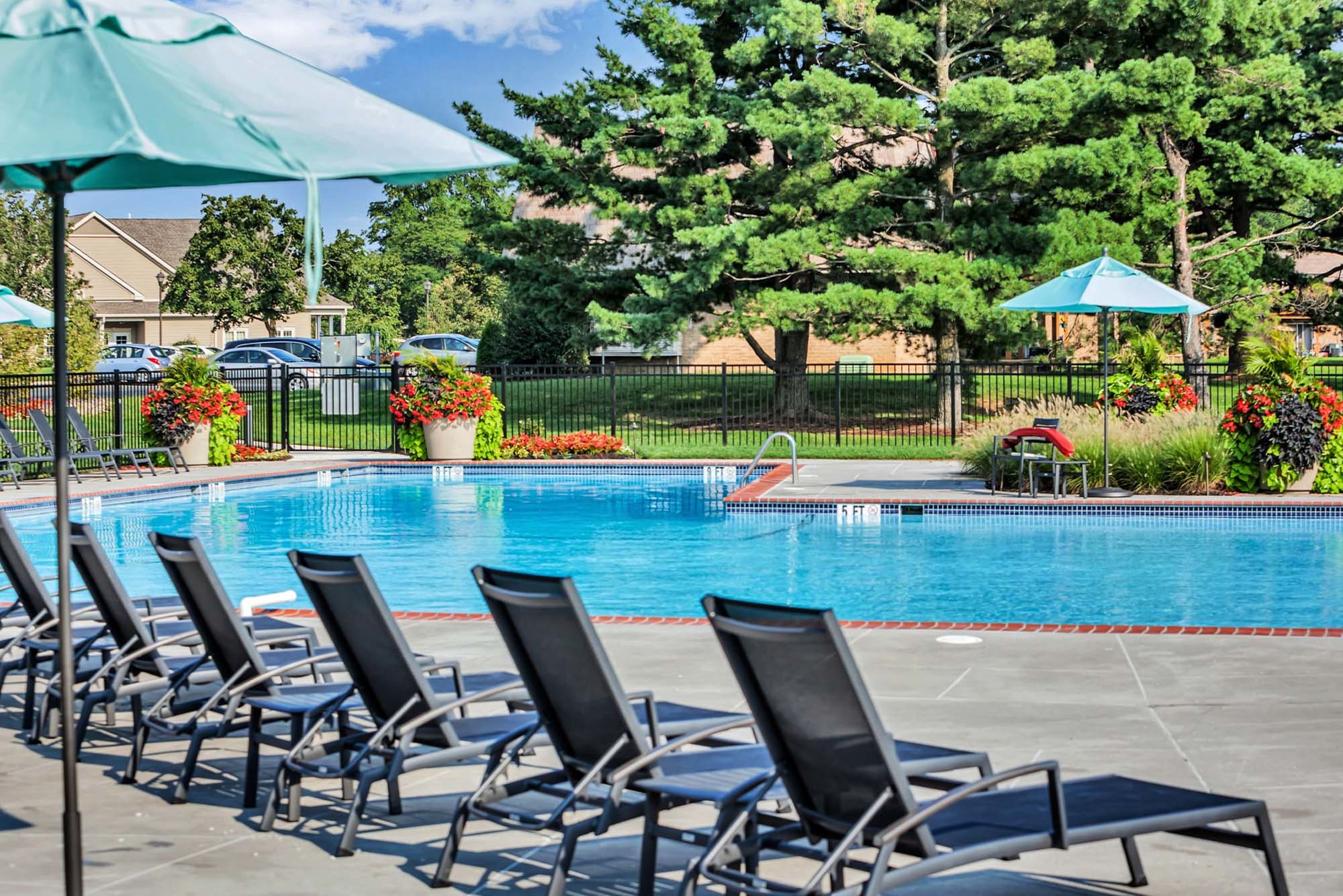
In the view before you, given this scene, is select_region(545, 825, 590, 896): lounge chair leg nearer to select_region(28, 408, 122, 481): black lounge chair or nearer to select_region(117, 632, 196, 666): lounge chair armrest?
select_region(117, 632, 196, 666): lounge chair armrest

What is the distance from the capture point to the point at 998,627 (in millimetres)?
9312

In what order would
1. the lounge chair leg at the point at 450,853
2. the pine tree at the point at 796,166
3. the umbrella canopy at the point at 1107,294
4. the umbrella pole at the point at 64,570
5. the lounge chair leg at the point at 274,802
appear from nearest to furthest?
the umbrella pole at the point at 64,570
the lounge chair leg at the point at 450,853
the lounge chair leg at the point at 274,802
the umbrella canopy at the point at 1107,294
the pine tree at the point at 796,166

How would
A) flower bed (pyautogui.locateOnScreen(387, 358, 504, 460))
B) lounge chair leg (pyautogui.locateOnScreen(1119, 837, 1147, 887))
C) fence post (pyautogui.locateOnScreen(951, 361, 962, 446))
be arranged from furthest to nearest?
fence post (pyautogui.locateOnScreen(951, 361, 962, 446))
flower bed (pyautogui.locateOnScreen(387, 358, 504, 460))
lounge chair leg (pyautogui.locateOnScreen(1119, 837, 1147, 887))

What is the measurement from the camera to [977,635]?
9.02 metres

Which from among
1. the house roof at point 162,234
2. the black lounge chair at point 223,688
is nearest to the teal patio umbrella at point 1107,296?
the black lounge chair at point 223,688

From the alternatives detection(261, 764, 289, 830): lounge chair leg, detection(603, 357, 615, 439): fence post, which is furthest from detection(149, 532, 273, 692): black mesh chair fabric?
detection(603, 357, 615, 439): fence post

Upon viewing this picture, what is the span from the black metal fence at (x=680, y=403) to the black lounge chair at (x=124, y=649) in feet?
56.6

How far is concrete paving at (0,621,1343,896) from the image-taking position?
4824mm

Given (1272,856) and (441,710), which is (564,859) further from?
(1272,856)

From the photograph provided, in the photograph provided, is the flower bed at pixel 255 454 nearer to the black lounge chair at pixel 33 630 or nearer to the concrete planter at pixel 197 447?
the concrete planter at pixel 197 447

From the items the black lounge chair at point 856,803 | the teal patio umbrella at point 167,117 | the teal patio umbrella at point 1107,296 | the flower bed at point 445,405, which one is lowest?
the black lounge chair at point 856,803

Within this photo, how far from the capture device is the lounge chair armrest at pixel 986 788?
3855 millimetres

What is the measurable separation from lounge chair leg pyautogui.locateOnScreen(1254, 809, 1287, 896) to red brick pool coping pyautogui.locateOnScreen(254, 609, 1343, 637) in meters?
4.80

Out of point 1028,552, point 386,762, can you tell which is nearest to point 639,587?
point 1028,552
